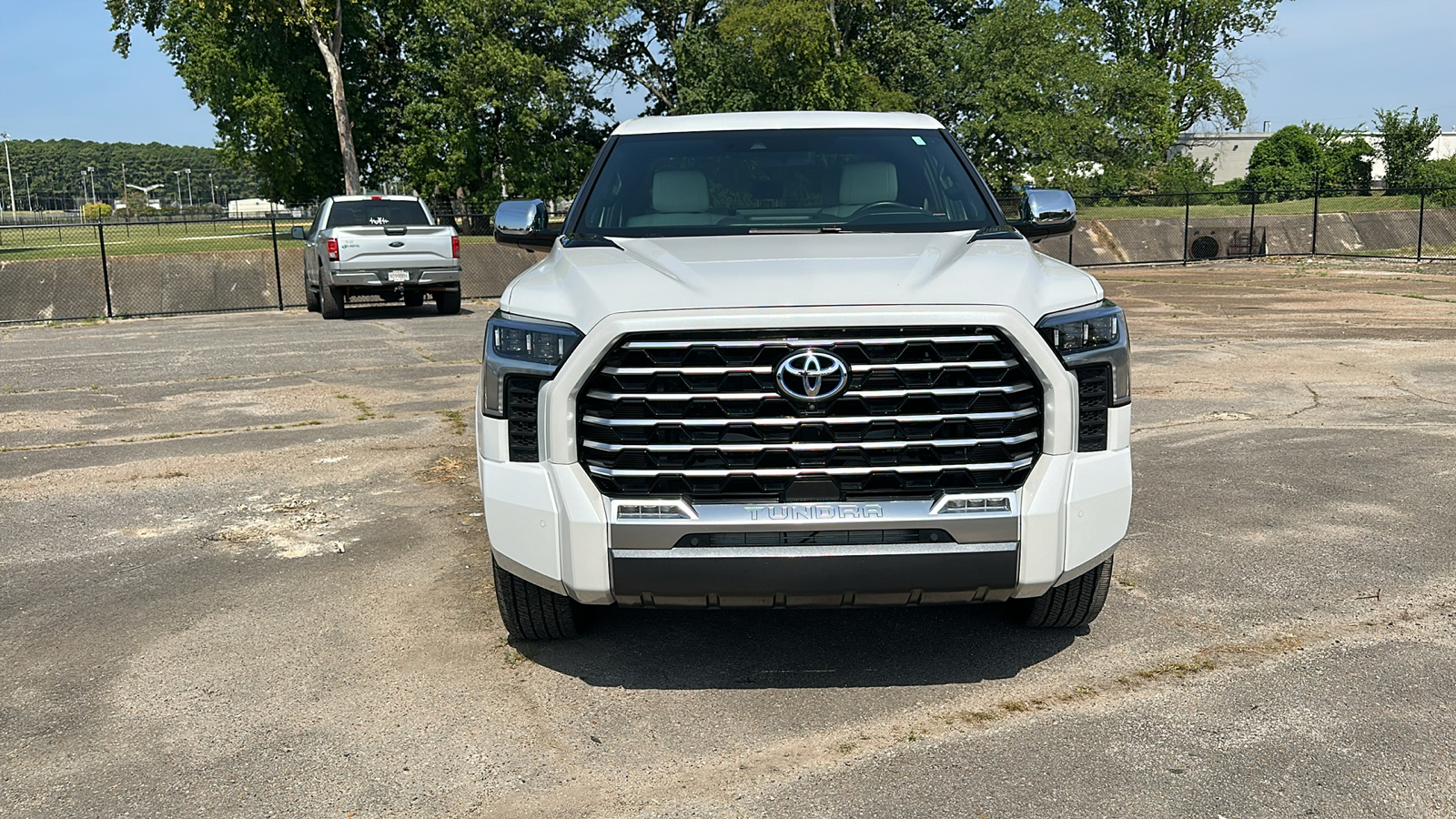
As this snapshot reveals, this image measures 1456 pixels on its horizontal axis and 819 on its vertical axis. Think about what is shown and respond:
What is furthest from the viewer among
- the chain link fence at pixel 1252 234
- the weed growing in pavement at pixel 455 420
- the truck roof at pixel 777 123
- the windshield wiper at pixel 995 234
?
the chain link fence at pixel 1252 234

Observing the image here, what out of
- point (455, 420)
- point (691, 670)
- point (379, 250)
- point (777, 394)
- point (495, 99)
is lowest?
point (691, 670)

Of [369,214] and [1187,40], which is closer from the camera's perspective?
[369,214]

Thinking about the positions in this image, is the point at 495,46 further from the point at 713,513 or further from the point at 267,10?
the point at 713,513

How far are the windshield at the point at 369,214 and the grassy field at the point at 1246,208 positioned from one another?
61.6 ft

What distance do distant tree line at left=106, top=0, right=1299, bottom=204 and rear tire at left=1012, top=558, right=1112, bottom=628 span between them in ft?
126

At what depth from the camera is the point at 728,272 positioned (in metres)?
3.72

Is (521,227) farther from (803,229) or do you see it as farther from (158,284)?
(158,284)

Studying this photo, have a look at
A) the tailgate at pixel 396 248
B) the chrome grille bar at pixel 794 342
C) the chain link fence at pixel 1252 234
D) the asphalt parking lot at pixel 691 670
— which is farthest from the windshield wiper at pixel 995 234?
the chain link fence at pixel 1252 234

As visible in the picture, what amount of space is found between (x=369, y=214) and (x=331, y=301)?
4.83 ft

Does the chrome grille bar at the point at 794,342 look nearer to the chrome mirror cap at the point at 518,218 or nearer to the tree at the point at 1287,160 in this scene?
the chrome mirror cap at the point at 518,218

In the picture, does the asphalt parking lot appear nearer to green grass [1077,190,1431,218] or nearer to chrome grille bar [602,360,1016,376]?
chrome grille bar [602,360,1016,376]

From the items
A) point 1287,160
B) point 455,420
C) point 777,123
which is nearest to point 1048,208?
point 777,123

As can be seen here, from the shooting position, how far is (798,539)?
349 cm

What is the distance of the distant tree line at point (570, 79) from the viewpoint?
136 feet
